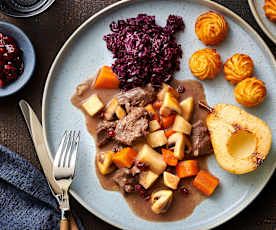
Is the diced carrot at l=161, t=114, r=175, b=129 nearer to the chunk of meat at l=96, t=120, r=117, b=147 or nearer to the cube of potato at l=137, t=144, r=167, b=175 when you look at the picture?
the cube of potato at l=137, t=144, r=167, b=175

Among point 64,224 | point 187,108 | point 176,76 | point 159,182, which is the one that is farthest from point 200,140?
point 64,224

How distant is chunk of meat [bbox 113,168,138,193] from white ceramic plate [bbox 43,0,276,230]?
15cm

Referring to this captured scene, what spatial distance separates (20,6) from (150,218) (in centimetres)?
247

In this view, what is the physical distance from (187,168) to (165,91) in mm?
755

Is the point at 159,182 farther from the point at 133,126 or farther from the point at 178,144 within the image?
the point at 133,126

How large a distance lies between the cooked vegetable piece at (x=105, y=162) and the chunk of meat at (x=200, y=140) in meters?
0.79

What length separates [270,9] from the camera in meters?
3.28

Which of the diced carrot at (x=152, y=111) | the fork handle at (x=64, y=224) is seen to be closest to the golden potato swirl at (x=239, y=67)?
the diced carrot at (x=152, y=111)

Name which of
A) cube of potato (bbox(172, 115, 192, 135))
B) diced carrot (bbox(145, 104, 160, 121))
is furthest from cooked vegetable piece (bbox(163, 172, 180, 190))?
diced carrot (bbox(145, 104, 160, 121))

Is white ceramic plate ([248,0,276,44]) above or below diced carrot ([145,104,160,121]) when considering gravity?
above

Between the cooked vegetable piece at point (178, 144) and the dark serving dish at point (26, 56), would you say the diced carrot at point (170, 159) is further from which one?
the dark serving dish at point (26, 56)

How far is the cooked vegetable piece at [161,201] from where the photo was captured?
10.9ft

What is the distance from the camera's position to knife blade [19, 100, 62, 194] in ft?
11.6

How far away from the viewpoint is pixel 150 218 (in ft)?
11.4
